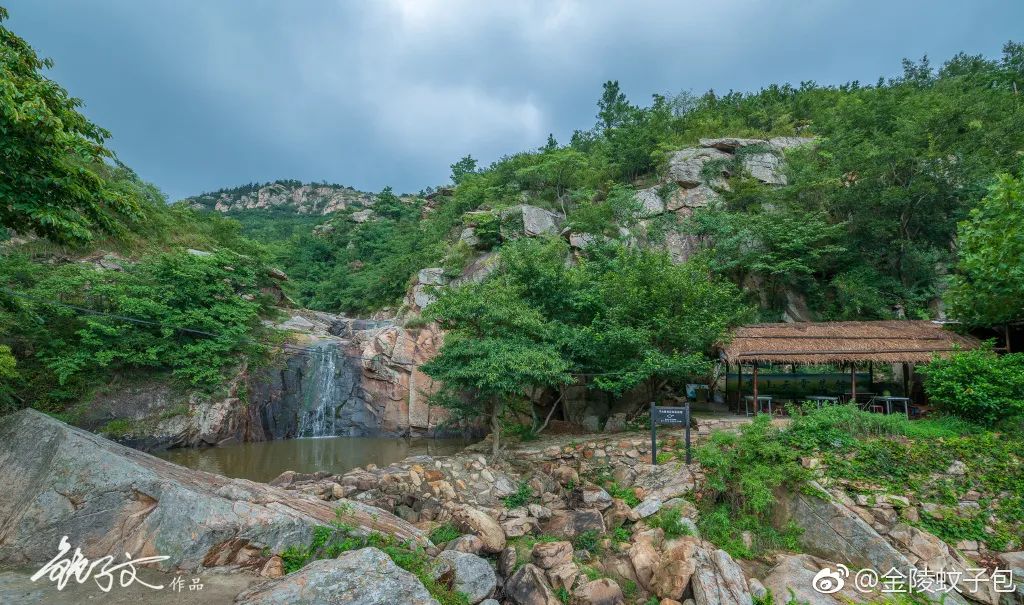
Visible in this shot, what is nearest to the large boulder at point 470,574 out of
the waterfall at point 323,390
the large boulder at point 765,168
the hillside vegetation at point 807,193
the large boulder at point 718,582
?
the large boulder at point 718,582

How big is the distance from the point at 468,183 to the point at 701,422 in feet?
84.3

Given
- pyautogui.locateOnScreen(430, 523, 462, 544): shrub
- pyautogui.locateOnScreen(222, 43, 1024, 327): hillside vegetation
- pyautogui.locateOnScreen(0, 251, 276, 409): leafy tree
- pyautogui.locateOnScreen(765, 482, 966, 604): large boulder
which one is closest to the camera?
pyautogui.locateOnScreen(765, 482, 966, 604): large boulder

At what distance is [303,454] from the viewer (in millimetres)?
13930

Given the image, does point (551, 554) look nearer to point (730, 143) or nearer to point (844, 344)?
point (844, 344)

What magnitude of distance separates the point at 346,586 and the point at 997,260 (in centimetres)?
1612

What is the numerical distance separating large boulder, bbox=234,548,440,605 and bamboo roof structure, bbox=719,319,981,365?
10712mm

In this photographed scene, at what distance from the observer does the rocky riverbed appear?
4.87 m

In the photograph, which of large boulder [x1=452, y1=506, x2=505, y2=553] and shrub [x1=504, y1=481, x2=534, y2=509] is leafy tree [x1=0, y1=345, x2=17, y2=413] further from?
shrub [x1=504, y1=481, x2=534, y2=509]

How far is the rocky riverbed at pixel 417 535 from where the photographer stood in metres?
4.87

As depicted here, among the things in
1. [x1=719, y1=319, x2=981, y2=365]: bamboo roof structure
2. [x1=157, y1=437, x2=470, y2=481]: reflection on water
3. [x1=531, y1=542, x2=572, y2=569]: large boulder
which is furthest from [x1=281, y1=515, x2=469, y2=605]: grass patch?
[x1=719, y1=319, x2=981, y2=365]: bamboo roof structure

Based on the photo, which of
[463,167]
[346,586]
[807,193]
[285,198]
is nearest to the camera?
[346,586]

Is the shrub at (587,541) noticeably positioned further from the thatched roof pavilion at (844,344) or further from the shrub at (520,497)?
the thatched roof pavilion at (844,344)

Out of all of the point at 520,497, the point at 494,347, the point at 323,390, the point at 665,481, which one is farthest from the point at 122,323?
the point at 665,481

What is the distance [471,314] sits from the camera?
11.6 meters
